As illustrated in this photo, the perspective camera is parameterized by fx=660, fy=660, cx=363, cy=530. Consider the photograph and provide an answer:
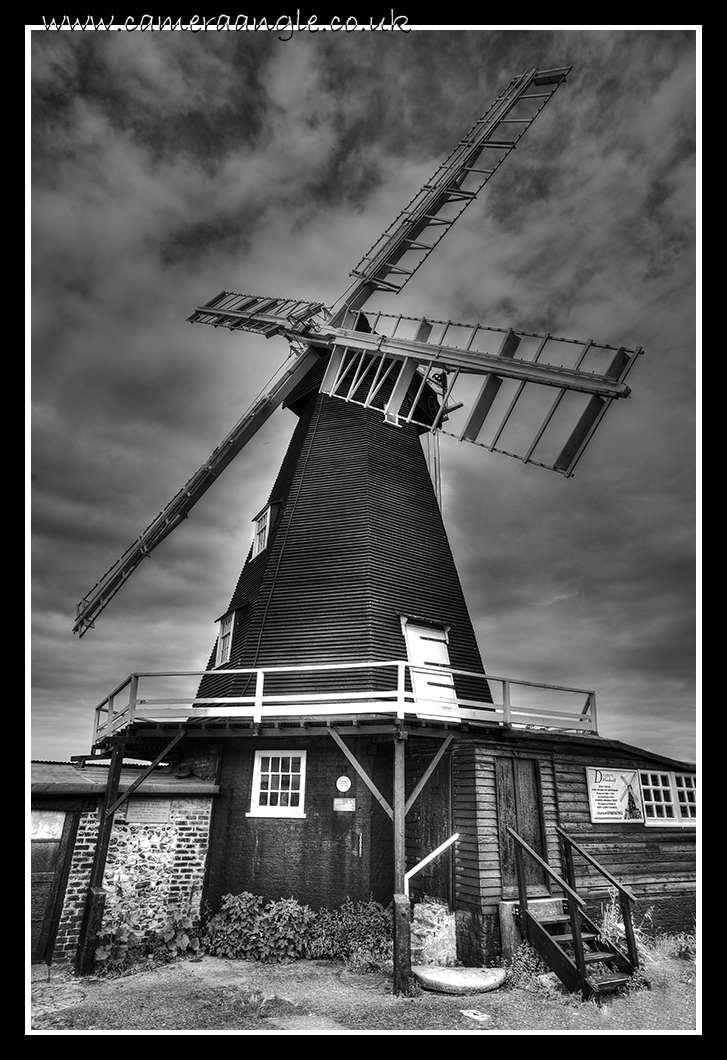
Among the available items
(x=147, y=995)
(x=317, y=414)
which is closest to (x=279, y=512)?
(x=317, y=414)

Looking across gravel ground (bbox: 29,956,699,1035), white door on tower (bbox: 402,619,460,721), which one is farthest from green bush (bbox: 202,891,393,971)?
white door on tower (bbox: 402,619,460,721)

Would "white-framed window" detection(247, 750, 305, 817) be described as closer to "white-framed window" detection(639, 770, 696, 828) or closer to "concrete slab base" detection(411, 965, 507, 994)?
"concrete slab base" detection(411, 965, 507, 994)

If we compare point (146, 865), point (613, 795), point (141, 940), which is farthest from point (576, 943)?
point (146, 865)

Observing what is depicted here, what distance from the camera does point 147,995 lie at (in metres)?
9.43

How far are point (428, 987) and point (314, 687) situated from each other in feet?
17.4

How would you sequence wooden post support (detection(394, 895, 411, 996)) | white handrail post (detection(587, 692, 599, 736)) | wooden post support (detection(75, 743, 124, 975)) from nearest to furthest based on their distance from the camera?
wooden post support (detection(394, 895, 411, 996))
wooden post support (detection(75, 743, 124, 975))
white handrail post (detection(587, 692, 599, 736))

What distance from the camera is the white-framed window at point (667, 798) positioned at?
13.8 metres

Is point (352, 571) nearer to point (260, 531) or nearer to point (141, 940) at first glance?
point (260, 531)

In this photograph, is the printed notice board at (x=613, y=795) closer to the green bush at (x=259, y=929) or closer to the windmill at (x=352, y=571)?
the windmill at (x=352, y=571)

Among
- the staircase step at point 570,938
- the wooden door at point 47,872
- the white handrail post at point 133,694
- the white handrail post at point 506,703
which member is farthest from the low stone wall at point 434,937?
the white handrail post at point 133,694

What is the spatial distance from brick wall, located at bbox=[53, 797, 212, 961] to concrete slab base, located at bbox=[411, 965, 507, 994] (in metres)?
4.60

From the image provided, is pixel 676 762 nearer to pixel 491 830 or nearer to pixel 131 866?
pixel 491 830

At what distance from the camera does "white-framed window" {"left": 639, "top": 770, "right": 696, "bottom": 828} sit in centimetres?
1375

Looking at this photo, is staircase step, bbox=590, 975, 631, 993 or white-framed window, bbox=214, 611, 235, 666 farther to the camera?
white-framed window, bbox=214, 611, 235, 666
